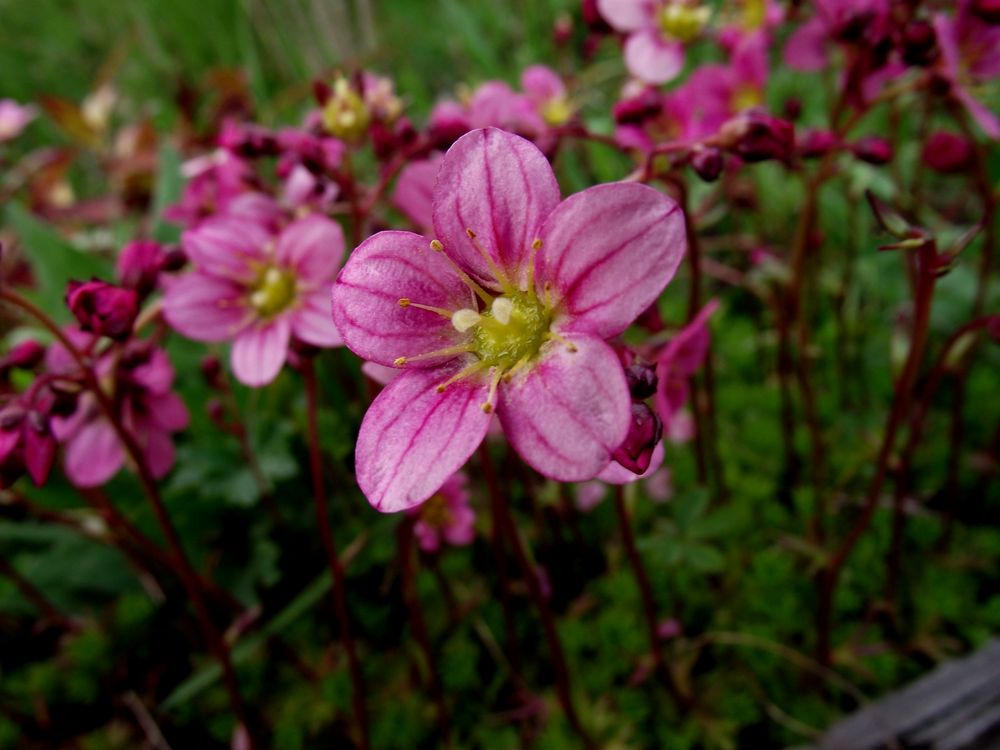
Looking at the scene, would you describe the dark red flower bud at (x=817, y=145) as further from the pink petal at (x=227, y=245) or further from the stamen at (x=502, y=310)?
the pink petal at (x=227, y=245)

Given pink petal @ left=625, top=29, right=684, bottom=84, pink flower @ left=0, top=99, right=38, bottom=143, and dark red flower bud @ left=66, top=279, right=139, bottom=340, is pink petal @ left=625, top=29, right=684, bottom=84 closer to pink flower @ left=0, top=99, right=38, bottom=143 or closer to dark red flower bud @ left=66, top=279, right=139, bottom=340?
dark red flower bud @ left=66, top=279, right=139, bottom=340

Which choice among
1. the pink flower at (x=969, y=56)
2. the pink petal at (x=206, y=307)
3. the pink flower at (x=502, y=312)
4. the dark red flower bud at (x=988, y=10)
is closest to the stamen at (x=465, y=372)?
the pink flower at (x=502, y=312)

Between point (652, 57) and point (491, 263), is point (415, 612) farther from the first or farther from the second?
point (652, 57)

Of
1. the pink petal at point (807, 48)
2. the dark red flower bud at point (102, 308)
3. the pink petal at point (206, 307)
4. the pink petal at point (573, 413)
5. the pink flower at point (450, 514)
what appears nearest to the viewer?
the pink petal at point (573, 413)

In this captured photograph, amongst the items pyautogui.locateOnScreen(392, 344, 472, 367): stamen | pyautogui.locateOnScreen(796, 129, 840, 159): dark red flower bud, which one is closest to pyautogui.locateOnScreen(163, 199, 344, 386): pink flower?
pyautogui.locateOnScreen(392, 344, 472, 367): stamen

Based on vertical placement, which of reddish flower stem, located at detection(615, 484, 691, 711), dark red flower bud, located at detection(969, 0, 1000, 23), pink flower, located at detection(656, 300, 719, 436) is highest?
dark red flower bud, located at detection(969, 0, 1000, 23)

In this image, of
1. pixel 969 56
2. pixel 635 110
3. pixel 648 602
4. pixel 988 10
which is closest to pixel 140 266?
pixel 635 110
